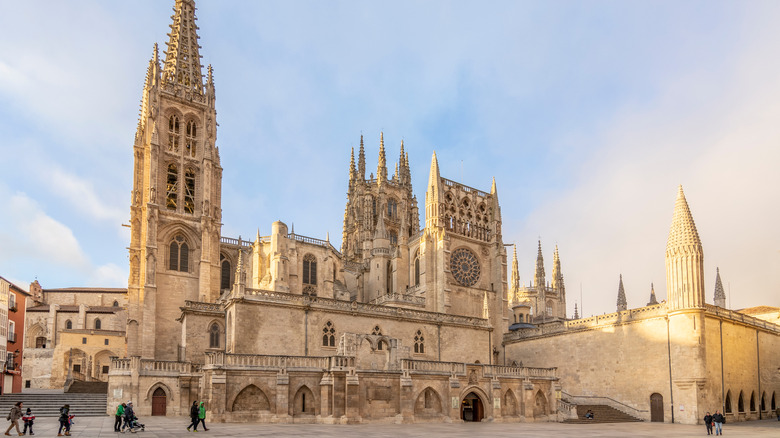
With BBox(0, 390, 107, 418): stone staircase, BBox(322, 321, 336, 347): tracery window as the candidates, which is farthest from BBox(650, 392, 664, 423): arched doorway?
BBox(0, 390, 107, 418): stone staircase

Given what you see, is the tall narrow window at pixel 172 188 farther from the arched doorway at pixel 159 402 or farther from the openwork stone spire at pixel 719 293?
the openwork stone spire at pixel 719 293

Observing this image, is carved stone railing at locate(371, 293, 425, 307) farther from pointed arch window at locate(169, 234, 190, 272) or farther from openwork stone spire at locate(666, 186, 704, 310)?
openwork stone spire at locate(666, 186, 704, 310)

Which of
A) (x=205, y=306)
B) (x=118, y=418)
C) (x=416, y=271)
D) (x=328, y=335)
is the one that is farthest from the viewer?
(x=416, y=271)

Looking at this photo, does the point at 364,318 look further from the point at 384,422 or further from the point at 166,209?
the point at 166,209

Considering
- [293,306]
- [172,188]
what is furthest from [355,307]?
[172,188]

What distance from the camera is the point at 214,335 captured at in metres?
35.4

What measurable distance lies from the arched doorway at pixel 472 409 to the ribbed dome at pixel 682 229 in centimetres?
1546

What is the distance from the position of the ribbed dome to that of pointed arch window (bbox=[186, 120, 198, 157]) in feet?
130

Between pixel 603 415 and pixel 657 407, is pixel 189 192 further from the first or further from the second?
pixel 657 407

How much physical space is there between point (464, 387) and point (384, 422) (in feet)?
18.2

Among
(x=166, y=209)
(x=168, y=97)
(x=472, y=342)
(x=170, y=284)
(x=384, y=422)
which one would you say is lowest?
(x=384, y=422)

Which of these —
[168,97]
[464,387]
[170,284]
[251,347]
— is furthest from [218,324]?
[168,97]

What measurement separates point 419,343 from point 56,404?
21.9 metres

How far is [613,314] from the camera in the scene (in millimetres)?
38594
